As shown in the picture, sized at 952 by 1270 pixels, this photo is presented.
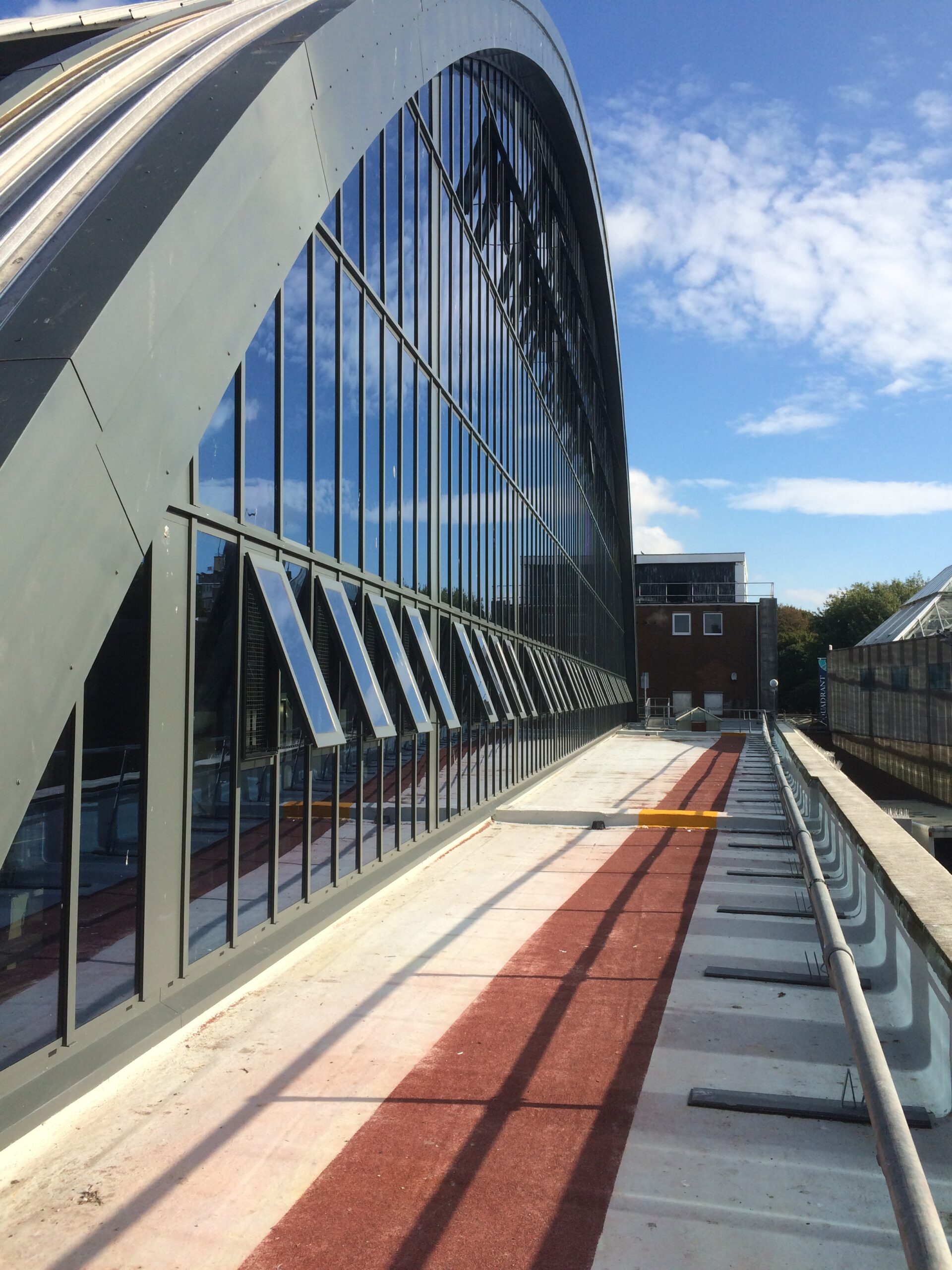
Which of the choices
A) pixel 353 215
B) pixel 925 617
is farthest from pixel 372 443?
pixel 925 617

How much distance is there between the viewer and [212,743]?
7.21 meters

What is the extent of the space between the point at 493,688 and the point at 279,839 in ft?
31.6

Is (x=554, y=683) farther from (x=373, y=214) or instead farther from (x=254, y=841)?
(x=254, y=841)

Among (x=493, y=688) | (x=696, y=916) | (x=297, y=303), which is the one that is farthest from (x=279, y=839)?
(x=493, y=688)

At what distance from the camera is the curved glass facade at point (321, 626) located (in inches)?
234

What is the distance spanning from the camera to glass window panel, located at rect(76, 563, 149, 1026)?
19.0 ft

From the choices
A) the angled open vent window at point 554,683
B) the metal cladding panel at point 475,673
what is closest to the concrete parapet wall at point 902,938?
the metal cladding panel at point 475,673

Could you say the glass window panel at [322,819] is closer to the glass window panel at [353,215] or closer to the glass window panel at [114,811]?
the glass window panel at [114,811]

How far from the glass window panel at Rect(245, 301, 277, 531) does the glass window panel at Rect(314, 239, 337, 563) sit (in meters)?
1.09

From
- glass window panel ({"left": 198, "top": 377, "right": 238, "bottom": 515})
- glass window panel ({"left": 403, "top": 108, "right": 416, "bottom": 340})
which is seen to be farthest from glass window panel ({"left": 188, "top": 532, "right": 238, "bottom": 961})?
glass window panel ({"left": 403, "top": 108, "right": 416, "bottom": 340})

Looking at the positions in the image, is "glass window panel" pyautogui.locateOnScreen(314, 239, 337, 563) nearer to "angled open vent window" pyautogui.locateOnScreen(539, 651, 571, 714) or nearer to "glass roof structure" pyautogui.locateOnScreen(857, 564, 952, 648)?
"angled open vent window" pyautogui.locateOnScreen(539, 651, 571, 714)

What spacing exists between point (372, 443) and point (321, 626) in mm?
2759

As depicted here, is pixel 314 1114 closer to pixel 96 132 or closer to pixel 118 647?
pixel 118 647

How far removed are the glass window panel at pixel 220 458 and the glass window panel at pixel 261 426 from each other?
9.4 inches
